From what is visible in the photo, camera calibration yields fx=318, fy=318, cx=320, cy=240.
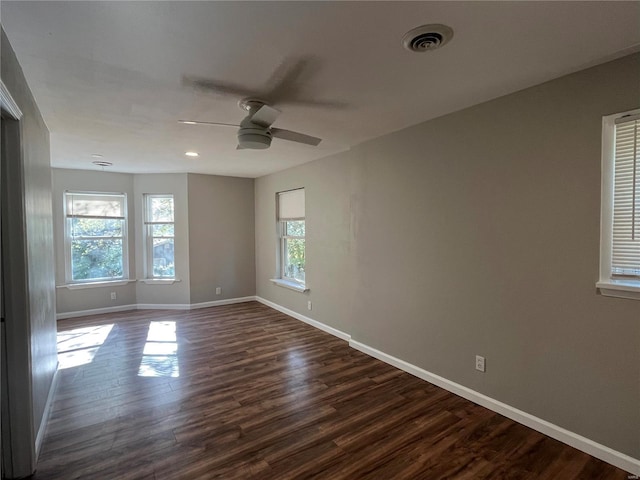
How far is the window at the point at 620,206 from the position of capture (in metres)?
1.84

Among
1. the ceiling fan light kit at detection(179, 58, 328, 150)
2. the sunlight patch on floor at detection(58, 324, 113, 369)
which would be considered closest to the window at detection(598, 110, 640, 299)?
the ceiling fan light kit at detection(179, 58, 328, 150)

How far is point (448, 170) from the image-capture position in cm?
275

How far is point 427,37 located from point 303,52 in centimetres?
65

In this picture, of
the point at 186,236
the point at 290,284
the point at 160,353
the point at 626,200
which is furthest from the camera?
the point at 186,236

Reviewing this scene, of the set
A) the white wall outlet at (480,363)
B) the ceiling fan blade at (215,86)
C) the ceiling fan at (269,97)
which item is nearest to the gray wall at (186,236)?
the ceiling fan at (269,97)

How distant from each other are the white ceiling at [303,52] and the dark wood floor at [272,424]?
2403 mm

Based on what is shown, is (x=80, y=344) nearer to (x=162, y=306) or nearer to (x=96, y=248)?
(x=162, y=306)

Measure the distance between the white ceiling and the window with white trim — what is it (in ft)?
7.52

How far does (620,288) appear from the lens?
184 centimetres

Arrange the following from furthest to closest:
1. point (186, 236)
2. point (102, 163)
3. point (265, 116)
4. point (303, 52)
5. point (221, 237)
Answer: point (221, 237) < point (186, 236) < point (102, 163) < point (265, 116) < point (303, 52)

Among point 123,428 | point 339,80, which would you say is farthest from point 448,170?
point 123,428

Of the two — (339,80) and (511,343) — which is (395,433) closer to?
(511,343)

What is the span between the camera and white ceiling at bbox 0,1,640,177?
1.42 meters

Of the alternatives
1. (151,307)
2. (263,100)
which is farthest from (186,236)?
(263,100)
